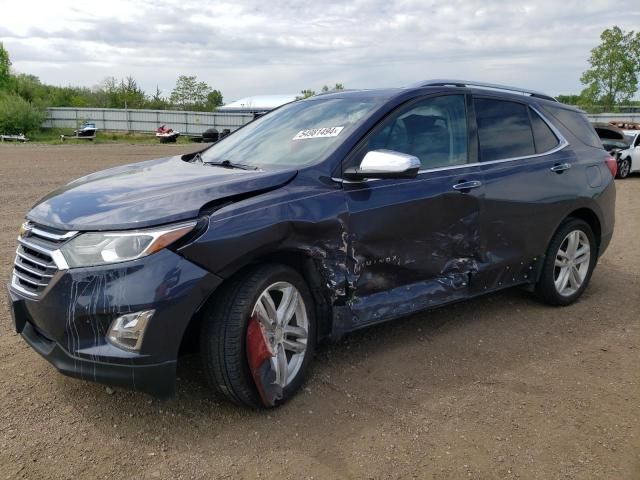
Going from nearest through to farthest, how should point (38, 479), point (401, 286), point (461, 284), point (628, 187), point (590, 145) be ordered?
point (38, 479) < point (401, 286) < point (461, 284) < point (590, 145) < point (628, 187)

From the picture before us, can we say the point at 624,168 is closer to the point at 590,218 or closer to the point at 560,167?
the point at 590,218

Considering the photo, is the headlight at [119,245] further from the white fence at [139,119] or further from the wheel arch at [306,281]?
the white fence at [139,119]

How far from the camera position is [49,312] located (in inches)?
112

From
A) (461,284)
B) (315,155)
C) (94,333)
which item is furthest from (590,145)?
(94,333)

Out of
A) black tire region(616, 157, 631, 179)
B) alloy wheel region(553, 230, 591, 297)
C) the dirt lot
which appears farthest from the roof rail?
black tire region(616, 157, 631, 179)

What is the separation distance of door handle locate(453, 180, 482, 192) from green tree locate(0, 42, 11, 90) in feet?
200

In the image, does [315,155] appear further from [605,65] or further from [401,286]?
[605,65]

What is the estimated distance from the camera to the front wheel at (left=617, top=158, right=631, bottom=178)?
1780 centimetres

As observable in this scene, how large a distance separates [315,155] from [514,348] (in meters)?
2.02

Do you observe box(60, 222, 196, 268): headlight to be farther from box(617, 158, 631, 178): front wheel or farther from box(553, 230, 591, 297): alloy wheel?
box(617, 158, 631, 178): front wheel

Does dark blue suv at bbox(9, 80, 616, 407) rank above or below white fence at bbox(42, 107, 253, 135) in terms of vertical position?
below

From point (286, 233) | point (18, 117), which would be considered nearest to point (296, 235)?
point (286, 233)

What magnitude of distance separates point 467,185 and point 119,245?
2421 mm

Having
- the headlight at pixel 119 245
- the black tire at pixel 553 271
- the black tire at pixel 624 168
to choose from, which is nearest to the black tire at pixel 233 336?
the headlight at pixel 119 245
